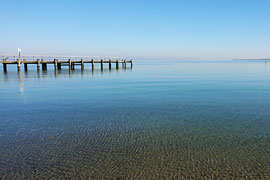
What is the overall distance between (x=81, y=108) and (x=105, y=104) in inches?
69.9

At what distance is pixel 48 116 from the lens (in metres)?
11.2

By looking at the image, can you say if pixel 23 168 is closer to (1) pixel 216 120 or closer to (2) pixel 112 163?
(2) pixel 112 163

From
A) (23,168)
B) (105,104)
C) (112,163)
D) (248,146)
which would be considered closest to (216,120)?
(248,146)

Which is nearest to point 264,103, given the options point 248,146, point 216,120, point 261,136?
point 216,120

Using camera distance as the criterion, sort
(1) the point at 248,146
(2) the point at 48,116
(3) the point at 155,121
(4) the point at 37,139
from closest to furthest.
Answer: (1) the point at 248,146, (4) the point at 37,139, (3) the point at 155,121, (2) the point at 48,116

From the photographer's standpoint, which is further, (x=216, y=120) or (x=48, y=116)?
(x=48, y=116)

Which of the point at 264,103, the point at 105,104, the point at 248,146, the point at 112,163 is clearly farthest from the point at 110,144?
the point at 264,103

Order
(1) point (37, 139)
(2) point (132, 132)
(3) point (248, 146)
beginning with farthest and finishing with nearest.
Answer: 1. (2) point (132, 132)
2. (1) point (37, 139)
3. (3) point (248, 146)

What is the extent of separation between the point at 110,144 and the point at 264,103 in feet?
38.4

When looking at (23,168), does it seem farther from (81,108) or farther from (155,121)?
(81,108)

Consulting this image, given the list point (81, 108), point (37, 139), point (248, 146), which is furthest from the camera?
point (81, 108)

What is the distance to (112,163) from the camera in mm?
6129

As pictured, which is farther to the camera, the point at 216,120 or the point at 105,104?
the point at 105,104

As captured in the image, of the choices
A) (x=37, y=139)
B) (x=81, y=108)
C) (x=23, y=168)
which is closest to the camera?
(x=23, y=168)
